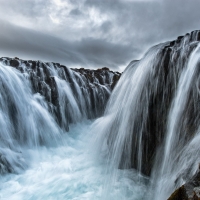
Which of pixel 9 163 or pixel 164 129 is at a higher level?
pixel 164 129

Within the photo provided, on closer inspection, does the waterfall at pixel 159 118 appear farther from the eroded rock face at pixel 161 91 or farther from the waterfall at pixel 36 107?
the waterfall at pixel 36 107

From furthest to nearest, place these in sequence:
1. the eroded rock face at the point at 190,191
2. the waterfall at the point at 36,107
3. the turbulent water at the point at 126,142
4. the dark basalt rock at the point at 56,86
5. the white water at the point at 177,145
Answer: the dark basalt rock at the point at 56,86 → the waterfall at the point at 36,107 → the turbulent water at the point at 126,142 → the white water at the point at 177,145 → the eroded rock face at the point at 190,191

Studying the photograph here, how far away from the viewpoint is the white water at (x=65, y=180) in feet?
17.9

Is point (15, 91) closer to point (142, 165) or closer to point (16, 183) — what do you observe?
point (16, 183)

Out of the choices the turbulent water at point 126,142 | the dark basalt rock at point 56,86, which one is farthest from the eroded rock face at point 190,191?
the dark basalt rock at point 56,86

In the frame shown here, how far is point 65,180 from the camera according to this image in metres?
6.45

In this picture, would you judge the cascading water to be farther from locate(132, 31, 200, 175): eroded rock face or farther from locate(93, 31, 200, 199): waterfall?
locate(132, 31, 200, 175): eroded rock face

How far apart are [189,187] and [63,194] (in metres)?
4.30

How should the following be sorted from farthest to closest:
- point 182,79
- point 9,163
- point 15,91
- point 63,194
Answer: point 15,91
point 9,163
point 63,194
point 182,79

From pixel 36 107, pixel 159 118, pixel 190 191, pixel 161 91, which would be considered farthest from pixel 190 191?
pixel 36 107

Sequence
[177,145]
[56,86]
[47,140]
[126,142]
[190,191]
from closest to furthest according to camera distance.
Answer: [190,191]
[177,145]
[126,142]
[47,140]
[56,86]

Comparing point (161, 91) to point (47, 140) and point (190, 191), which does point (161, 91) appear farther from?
point (47, 140)

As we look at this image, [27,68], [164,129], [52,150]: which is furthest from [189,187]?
[27,68]

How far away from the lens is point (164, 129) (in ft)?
17.5
